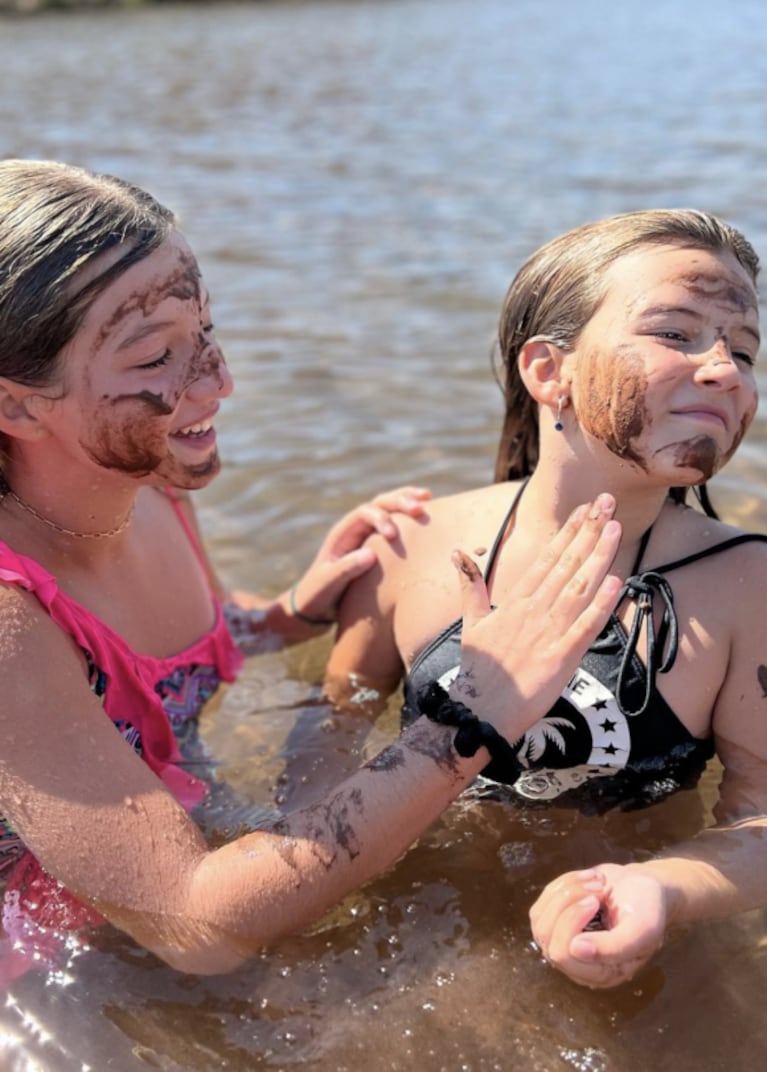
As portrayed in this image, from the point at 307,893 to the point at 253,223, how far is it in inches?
318

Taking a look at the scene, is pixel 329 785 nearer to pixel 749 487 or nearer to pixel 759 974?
pixel 759 974

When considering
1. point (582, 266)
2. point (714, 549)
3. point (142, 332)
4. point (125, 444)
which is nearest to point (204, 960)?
point (125, 444)

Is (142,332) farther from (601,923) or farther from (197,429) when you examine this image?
(601,923)

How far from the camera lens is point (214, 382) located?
2795mm

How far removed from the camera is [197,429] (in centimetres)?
284

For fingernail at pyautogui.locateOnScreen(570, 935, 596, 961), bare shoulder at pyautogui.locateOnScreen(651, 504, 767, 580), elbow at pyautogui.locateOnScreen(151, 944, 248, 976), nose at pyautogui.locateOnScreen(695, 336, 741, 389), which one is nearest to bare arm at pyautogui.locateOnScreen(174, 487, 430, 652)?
bare shoulder at pyautogui.locateOnScreen(651, 504, 767, 580)

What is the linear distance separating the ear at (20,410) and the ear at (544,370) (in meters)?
1.19

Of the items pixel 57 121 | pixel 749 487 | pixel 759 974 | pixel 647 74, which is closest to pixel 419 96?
pixel 647 74

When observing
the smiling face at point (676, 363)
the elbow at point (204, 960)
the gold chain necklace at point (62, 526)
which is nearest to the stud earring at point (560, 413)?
the smiling face at point (676, 363)

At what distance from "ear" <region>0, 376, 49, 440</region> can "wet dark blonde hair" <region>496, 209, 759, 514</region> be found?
4.09ft

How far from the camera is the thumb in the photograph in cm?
262

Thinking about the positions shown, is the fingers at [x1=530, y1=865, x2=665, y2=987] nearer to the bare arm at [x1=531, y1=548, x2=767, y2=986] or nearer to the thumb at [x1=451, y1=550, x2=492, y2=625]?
the bare arm at [x1=531, y1=548, x2=767, y2=986]

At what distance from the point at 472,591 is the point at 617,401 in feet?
1.83

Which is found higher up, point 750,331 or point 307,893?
point 750,331
